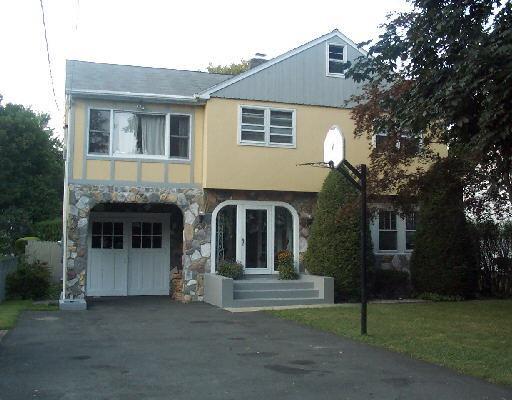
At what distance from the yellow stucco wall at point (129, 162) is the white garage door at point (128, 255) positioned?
255 centimetres

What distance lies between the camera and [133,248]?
1859cm

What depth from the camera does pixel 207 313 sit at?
14055 millimetres

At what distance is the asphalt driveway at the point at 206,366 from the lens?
6.77 metres

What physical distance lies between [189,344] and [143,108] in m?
8.35

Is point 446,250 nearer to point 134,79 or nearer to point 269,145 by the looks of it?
point 269,145

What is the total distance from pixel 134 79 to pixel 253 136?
3791 millimetres

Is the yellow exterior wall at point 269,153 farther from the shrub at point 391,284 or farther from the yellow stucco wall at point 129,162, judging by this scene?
the shrub at point 391,284

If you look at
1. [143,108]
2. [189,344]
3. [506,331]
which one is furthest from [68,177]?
[506,331]

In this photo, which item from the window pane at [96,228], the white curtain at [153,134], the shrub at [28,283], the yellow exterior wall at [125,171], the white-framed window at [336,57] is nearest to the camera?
the yellow exterior wall at [125,171]

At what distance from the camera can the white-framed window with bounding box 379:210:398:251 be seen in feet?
61.1

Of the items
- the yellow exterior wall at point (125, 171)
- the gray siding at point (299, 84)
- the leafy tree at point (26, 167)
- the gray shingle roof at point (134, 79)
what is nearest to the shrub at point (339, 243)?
the gray siding at point (299, 84)

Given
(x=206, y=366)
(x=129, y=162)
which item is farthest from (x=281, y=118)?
(x=206, y=366)

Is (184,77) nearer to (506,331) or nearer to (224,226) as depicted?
(224,226)

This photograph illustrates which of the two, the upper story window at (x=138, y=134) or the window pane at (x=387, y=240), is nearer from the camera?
the upper story window at (x=138, y=134)
